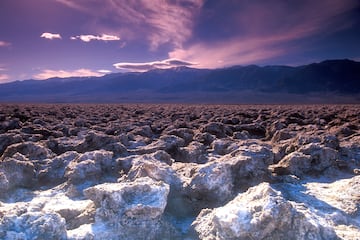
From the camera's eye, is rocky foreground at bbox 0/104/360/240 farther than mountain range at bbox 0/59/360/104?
No

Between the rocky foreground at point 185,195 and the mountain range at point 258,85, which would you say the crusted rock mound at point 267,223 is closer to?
the rocky foreground at point 185,195

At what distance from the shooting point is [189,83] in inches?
6181

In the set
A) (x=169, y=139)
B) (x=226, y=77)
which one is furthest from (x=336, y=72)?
(x=169, y=139)

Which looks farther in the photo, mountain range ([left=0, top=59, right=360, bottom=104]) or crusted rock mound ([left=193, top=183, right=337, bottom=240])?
mountain range ([left=0, top=59, right=360, bottom=104])

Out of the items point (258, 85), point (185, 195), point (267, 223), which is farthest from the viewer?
point (258, 85)

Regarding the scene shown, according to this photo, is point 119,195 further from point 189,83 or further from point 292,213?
point 189,83

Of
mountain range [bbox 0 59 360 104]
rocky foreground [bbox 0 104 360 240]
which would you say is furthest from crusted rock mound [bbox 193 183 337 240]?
mountain range [bbox 0 59 360 104]

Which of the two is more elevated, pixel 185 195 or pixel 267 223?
pixel 267 223

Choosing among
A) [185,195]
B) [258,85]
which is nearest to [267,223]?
[185,195]

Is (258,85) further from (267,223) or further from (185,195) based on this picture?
(267,223)

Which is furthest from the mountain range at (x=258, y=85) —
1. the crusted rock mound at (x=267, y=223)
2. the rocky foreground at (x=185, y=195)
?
Answer: the crusted rock mound at (x=267, y=223)

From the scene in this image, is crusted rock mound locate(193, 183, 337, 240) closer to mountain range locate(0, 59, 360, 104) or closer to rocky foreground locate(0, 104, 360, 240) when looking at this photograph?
rocky foreground locate(0, 104, 360, 240)

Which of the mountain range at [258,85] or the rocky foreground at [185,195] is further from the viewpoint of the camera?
the mountain range at [258,85]

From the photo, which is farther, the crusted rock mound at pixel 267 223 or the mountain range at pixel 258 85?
the mountain range at pixel 258 85
